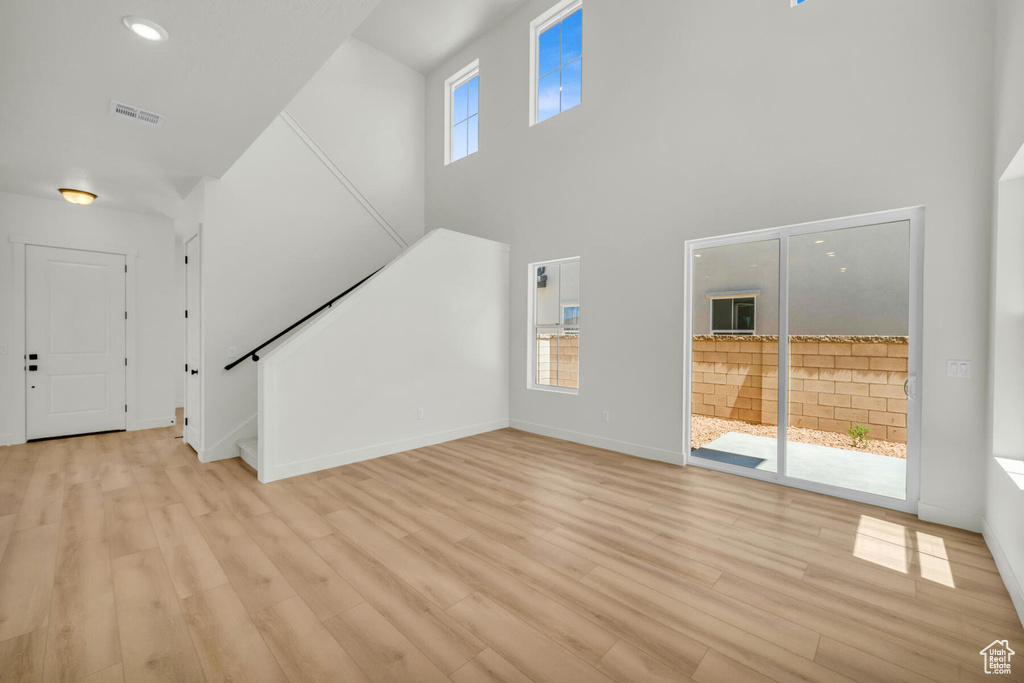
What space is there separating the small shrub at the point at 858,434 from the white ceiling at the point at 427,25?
6338mm

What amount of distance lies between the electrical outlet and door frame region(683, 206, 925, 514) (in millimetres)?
157

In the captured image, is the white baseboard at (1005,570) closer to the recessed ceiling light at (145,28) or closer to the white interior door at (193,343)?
the recessed ceiling light at (145,28)

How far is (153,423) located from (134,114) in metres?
4.65

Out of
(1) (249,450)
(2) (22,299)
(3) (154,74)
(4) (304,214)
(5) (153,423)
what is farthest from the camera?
(5) (153,423)

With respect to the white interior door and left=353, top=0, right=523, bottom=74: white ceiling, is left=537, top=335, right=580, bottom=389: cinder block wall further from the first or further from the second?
left=353, top=0, right=523, bottom=74: white ceiling

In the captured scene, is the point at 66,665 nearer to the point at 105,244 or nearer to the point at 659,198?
the point at 659,198

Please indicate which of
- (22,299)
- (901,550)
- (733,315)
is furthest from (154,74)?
(901,550)

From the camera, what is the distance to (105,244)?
5.57m

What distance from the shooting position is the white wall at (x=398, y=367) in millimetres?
3879

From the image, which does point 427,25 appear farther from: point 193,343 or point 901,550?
point 901,550

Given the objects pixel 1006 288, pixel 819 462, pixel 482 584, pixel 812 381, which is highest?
pixel 1006 288

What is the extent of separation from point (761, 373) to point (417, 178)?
5.95 metres

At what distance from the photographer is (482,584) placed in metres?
2.22

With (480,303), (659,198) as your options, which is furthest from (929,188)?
(480,303)
